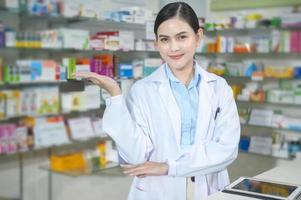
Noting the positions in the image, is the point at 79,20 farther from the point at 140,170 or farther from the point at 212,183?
the point at 212,183

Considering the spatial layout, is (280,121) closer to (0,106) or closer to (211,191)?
(211,191)

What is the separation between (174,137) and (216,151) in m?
0.18

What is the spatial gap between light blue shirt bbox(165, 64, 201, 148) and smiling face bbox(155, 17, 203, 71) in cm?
9

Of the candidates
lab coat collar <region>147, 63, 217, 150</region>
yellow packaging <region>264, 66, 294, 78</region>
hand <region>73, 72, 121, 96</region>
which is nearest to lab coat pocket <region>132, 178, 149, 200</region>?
lab coat collar <region>147, 63, 217, 150</region>

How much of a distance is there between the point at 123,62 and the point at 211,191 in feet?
2.35

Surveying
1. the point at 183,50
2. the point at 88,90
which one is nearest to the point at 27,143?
the point at 88,90

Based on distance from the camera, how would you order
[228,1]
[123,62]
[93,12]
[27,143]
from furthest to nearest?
1. [228,1]
2. [123,62]
3. [93,12]
4. [27,143]

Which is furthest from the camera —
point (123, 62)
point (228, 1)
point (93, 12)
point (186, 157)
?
point (228, 1)

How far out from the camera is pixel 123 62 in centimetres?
194

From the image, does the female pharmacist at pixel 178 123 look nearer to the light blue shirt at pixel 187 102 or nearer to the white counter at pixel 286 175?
the light blue shirt at pixel 187 102

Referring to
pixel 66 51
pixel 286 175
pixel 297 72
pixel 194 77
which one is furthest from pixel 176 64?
pixel 297 72

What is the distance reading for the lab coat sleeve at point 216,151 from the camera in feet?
5.49

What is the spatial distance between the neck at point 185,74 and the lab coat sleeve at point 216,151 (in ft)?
0.54

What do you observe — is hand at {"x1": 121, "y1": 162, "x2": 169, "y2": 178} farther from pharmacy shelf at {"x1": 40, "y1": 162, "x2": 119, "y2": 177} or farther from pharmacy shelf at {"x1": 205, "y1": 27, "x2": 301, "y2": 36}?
pharmacy shelf at {"x1": 205, "y1": 27, "x2": 301, "y2": 36}
